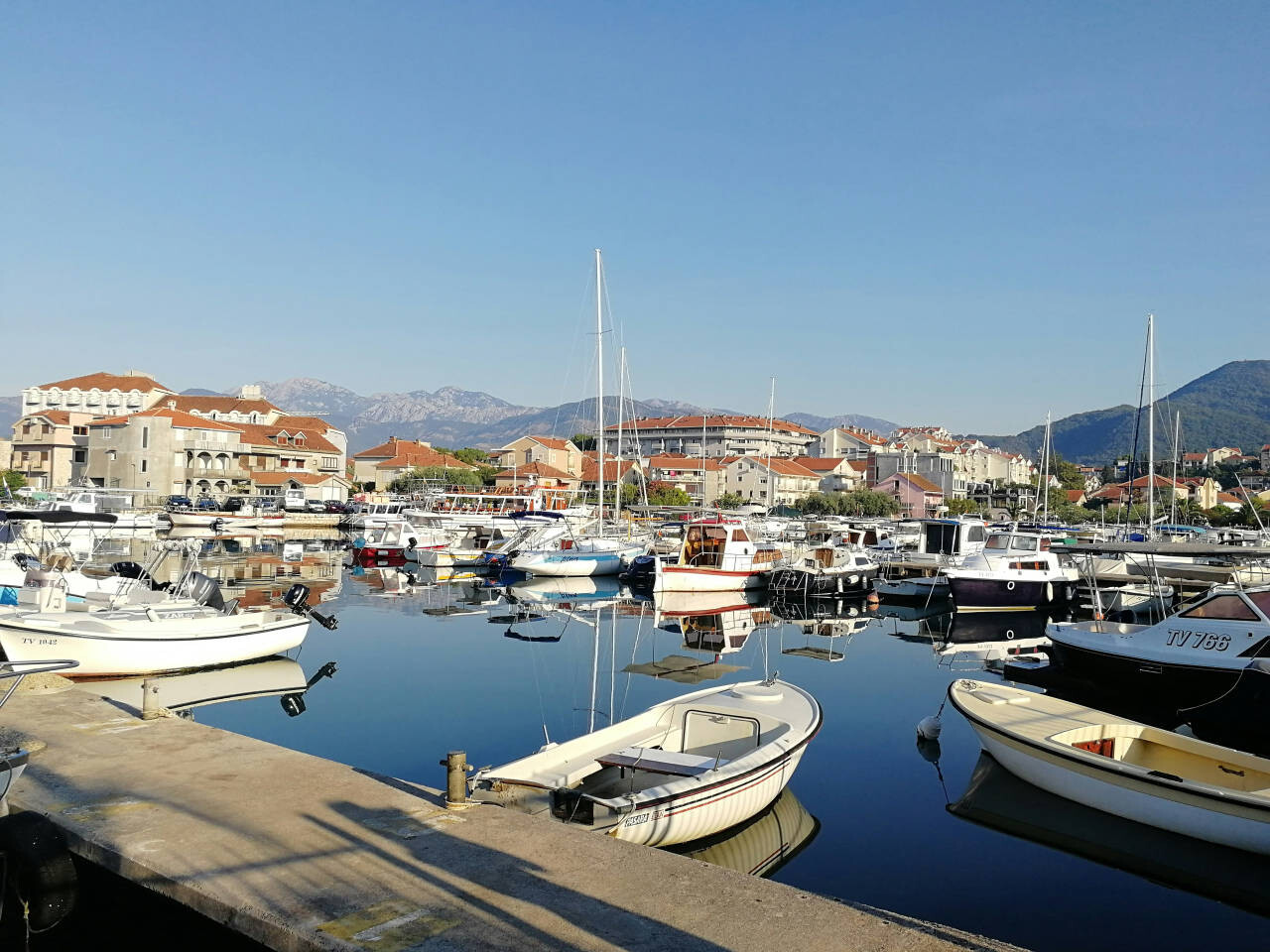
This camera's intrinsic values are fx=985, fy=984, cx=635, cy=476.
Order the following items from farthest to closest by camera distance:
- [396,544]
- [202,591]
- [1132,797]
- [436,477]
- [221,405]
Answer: [221,405], [436,477], [396,544], [202,591], [1132,797]

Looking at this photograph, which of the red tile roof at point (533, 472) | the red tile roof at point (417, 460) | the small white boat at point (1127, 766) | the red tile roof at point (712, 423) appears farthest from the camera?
the red tile roof at point (712, 423)

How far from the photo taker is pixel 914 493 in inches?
4604

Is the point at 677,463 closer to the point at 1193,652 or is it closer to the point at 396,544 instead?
the point at 396,544

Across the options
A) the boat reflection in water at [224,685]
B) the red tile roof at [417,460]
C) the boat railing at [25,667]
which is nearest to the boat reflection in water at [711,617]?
the boat reflection in water at [224,685]

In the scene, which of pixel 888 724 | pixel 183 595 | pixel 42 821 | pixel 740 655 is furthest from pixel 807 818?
pixel 183 595

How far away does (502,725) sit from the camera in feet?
55.8

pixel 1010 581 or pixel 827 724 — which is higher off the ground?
pixel 1010 581

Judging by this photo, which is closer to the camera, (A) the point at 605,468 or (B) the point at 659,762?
(B) the point at 659,762

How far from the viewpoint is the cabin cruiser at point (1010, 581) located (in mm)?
35406

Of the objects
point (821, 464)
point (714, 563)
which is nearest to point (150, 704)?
point (714, 563)

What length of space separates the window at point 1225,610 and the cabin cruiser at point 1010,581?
669 inches

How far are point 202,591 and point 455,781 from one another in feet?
47.5

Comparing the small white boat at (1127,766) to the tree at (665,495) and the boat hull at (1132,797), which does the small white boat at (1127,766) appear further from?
the tree at (665,495)

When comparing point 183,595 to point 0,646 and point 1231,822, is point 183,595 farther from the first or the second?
point 1231,822
